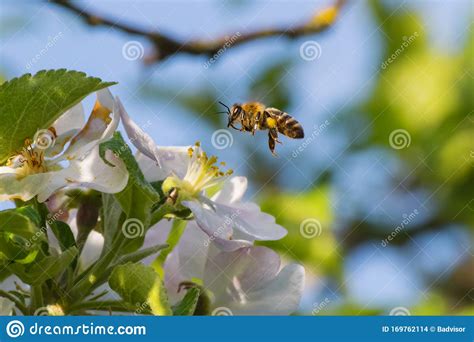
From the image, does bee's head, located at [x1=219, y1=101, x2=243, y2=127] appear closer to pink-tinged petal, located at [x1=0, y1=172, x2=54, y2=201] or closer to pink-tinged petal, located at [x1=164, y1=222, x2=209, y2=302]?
pink-tinged petal, located at [x1=164, y1=222, x2=209, y2=302]

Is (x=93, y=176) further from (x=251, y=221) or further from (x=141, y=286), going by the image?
(x=251, y=221)

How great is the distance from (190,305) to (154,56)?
892mm

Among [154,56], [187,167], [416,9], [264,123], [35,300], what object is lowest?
[35,300]

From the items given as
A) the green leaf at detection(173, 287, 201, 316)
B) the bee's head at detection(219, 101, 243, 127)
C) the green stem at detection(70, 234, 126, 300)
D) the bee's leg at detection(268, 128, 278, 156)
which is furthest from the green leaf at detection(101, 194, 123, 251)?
the bee's head at detection(219, 101, 243, 127)

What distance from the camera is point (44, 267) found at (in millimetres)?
860

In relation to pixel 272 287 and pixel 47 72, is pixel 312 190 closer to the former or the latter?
pixel 272 287

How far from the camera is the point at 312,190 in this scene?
5.13 feet

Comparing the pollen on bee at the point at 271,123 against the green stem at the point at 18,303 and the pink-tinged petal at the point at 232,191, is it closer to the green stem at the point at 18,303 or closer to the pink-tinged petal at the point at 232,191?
the pink-tinged petal at the point at 232,191

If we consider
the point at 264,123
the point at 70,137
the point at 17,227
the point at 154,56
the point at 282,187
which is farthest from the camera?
the point at 282,187

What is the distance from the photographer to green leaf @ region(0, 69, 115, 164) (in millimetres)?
827

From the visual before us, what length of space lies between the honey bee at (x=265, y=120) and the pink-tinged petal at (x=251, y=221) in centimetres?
41

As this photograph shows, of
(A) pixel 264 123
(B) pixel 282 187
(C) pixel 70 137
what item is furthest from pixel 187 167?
(B) pixel 282 187

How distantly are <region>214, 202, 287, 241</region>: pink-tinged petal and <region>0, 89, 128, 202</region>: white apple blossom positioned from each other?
7.0 inches

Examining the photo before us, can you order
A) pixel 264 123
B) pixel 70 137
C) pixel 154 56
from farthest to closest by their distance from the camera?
pixel 154 56 → pixel 264 123 → pixel 70 137
